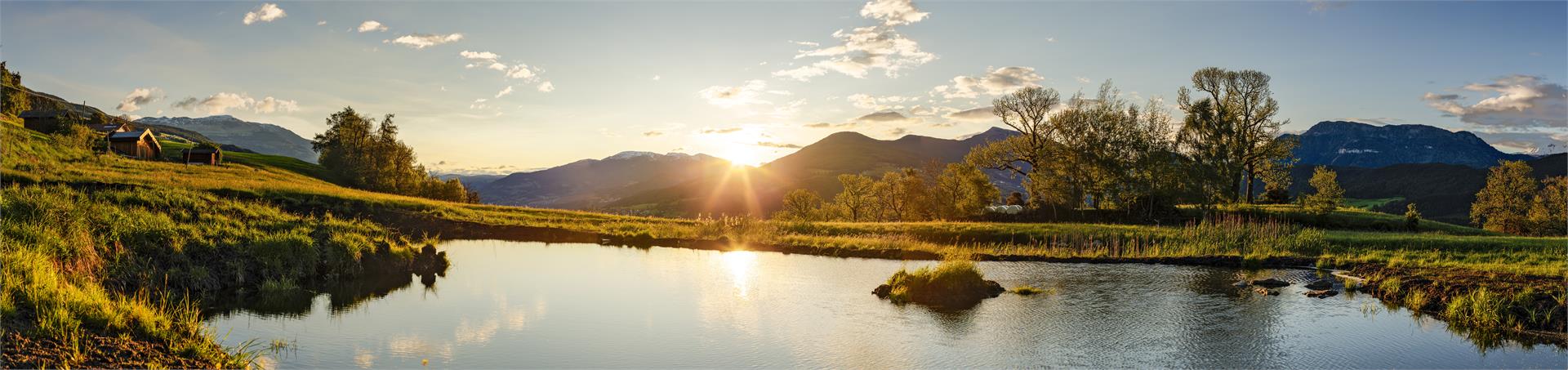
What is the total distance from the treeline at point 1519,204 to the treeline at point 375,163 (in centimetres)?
12276

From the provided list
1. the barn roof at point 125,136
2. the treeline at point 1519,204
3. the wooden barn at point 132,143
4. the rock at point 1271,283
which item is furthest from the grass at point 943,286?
the barn roof at point 125,136

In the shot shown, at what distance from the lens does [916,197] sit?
3268 inches

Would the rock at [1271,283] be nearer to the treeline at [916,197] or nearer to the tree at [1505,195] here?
the treeline at [916,197]

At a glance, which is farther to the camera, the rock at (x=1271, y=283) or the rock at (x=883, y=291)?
the rock at (x=1271, y=283)

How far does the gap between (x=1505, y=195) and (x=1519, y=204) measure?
6.21ft

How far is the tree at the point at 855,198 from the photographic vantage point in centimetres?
9731

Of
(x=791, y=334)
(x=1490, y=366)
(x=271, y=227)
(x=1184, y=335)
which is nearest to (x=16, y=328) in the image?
(x=791, y=334)

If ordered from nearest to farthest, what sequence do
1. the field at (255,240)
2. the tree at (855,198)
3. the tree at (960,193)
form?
the field at (255,240), the tree at (960,193), the tree at (855,198)

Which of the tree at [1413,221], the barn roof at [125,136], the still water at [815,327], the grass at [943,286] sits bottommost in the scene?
the still water at [815,327]

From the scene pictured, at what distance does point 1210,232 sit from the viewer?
40.1 meters

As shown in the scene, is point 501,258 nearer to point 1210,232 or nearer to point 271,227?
point 271,227

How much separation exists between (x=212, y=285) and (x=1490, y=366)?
32.3 metres

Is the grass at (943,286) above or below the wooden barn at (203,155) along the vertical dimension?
below

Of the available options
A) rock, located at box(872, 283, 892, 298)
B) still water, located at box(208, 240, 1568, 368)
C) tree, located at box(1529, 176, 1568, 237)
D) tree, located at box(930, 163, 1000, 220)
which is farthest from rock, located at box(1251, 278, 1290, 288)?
tree, located at box(1529, 176, 1568, 237)
